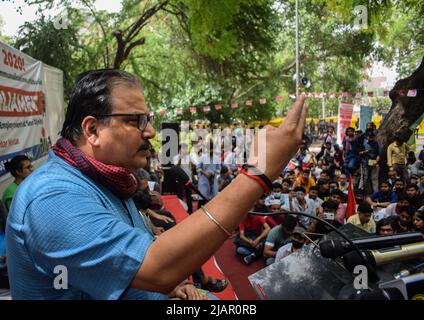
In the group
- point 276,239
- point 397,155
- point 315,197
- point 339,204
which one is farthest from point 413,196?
point 397,155

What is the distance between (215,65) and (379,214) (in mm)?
9544

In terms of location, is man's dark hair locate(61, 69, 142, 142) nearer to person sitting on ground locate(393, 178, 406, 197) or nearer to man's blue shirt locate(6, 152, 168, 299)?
man's blue shirt locate(6, 152, 168, 299)

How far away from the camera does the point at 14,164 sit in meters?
4.57

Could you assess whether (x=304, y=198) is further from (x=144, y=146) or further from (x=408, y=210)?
(x=144, y=146)

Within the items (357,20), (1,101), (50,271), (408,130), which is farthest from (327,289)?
(408,130)

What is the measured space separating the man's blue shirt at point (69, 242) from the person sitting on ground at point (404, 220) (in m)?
5.08

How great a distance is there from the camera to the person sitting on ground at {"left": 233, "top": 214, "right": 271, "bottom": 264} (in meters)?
6.94

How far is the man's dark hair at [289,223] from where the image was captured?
20.0ft

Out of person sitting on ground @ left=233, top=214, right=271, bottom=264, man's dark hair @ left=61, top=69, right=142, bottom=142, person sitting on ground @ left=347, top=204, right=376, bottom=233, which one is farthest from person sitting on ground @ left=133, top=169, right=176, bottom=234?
man's dark hair @ left=61, top=69, right=142, bottom=142

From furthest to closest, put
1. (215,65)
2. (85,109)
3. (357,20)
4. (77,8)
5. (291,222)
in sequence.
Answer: (215,65), (77,8), (357,20), (291,222), (85,109)

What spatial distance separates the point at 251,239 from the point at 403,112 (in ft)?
19.1

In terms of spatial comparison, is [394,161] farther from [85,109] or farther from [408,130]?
[85,109]

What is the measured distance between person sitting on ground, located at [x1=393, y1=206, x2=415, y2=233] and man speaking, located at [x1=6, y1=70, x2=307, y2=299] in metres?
4.95

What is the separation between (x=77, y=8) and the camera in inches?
450
